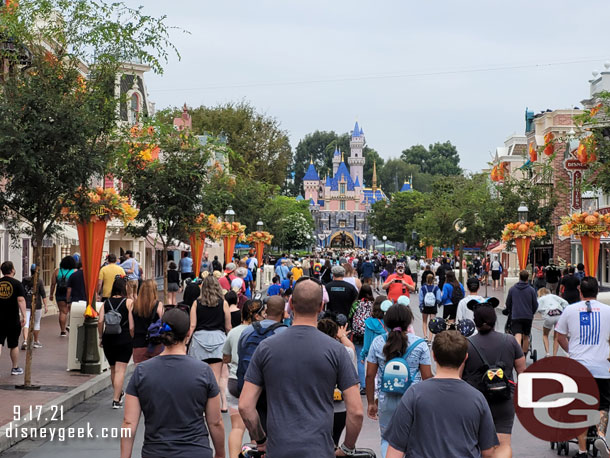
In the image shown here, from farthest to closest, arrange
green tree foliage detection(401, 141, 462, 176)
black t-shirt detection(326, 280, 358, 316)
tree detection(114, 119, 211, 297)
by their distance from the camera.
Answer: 1. green tree foliage detection(401, 141, 462, 176)
2. tree detection(114, 119, 211, 297)
3. black t-shirt detection(326, 280, 358, 316)

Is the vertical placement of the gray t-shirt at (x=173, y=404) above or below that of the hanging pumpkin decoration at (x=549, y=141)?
below

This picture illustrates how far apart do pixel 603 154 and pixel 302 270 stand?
8.76m

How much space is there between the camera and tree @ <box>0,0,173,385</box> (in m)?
12.6

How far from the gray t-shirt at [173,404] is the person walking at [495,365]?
232 cm

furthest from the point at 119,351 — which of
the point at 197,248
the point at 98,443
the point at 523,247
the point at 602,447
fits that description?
the point at 523,247

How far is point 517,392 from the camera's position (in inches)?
287

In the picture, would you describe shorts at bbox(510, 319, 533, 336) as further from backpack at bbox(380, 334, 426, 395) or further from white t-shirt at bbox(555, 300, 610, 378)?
backpack at bbox(380, 334, 426, 395)

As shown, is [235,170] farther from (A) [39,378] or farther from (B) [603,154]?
(A) [39,378]

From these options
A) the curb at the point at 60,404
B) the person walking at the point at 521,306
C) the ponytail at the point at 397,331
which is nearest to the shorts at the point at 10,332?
the curb at the point at 60,404

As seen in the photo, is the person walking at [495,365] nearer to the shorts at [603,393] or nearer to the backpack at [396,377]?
the backpack at [396,377]

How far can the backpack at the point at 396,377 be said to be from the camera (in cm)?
712

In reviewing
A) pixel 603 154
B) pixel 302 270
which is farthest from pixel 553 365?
pixel 302 270

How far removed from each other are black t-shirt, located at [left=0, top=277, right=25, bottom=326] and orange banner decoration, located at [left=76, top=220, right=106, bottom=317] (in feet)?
8.42

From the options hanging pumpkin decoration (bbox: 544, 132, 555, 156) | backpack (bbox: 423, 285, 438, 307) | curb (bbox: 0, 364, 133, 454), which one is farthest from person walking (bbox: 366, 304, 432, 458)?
hanging pumpkin decoration (bbox: 544, 132, 555, 156)
